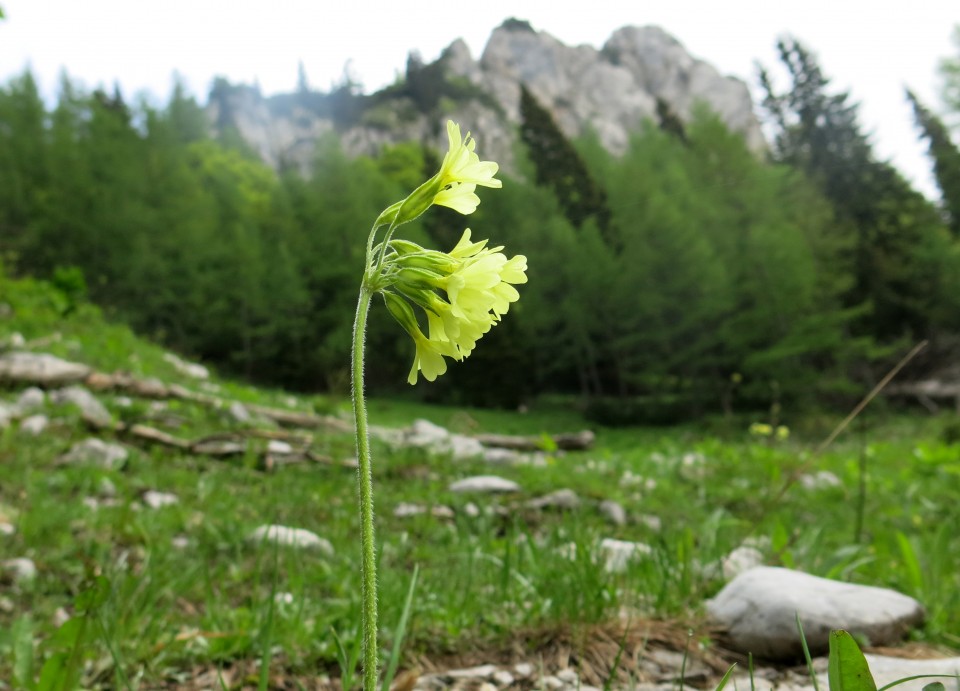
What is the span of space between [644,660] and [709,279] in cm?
2406

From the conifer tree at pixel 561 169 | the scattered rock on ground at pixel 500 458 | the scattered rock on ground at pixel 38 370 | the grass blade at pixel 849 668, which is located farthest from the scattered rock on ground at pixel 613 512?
the conifer tree at pixel 561 169

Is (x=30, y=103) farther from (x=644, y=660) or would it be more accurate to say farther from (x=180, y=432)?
(x=644, y=660)

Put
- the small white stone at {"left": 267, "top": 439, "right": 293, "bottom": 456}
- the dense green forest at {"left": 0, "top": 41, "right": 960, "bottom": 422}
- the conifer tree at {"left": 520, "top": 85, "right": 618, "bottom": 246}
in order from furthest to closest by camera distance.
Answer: the conifer tree at {"left": 520, "top": 85, "right": 618, "bottom": 246}, the dense green forest at {"left": 0, "top": 41, "right": 960, "bottom": 422}, the small white stone at {"left": 267, "top": 439, "right": 293, "bottom": 456}

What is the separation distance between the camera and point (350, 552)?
290cm

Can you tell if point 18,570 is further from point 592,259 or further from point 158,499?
point 592,259

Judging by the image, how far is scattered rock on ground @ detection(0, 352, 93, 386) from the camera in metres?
6.32

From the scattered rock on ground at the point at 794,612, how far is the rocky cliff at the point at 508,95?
7003cm

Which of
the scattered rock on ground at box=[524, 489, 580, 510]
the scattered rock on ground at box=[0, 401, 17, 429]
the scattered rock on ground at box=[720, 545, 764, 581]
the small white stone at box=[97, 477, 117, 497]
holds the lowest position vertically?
the scattered rock on ground at box=[524, 489, 580, 510]

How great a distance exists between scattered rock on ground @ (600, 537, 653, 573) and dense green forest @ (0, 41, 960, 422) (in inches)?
816

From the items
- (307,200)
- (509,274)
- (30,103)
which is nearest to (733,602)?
(509,274)

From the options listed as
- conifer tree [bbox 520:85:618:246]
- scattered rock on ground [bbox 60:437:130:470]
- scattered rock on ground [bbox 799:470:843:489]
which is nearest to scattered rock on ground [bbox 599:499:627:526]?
scattered rock on ground [bbox 799:470:843:489]

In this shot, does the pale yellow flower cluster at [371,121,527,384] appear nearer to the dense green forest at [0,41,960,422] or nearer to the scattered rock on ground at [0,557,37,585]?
the scattered rock on ground at [0,557,37,585]

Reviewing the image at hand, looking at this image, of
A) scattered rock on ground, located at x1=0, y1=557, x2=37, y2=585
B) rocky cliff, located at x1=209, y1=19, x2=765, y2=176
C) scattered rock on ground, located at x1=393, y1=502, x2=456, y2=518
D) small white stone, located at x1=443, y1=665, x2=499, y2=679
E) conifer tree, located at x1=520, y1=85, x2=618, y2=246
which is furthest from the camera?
rocky cliff, located at x1=209, y1=19, x2=765, y2=176

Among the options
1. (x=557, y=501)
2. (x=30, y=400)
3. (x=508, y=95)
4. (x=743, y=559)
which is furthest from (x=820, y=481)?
(x=508, y=95)
